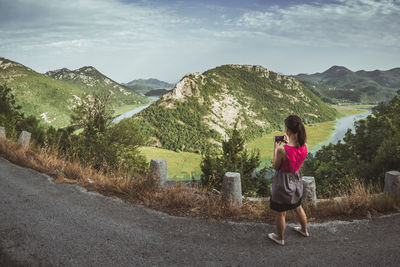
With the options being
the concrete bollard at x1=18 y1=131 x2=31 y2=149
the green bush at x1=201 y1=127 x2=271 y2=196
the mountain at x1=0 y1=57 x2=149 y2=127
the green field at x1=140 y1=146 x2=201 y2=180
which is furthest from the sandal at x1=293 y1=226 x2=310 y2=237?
the mountain at x1=0 y1=57 x2=149 y2=127

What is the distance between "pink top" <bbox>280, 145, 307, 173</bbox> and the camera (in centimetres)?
324

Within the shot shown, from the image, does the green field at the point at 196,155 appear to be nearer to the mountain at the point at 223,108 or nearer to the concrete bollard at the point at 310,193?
the mountain at the point at 223,108

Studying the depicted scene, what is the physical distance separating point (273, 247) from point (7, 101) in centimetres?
2813

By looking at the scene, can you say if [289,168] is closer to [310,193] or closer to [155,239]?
[310,193]

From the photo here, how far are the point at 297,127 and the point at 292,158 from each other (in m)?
0.43

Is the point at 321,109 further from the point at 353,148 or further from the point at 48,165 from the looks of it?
the point at 48,165

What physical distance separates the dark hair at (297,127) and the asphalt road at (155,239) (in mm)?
1594

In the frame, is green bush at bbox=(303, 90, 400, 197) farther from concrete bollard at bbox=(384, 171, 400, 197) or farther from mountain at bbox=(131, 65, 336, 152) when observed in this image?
mountain at bbox=(131, 65, 336, 152)

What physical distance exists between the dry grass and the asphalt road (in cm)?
23

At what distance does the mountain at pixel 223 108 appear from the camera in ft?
339

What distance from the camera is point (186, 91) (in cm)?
12706

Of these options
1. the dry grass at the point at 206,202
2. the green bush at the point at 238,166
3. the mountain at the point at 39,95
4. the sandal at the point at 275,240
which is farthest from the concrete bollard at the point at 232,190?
the mountain at the point at 39,95

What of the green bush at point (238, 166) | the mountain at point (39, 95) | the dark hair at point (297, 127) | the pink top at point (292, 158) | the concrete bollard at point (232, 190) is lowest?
the green bush at point (238, 166)

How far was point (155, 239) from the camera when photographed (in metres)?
3.55
